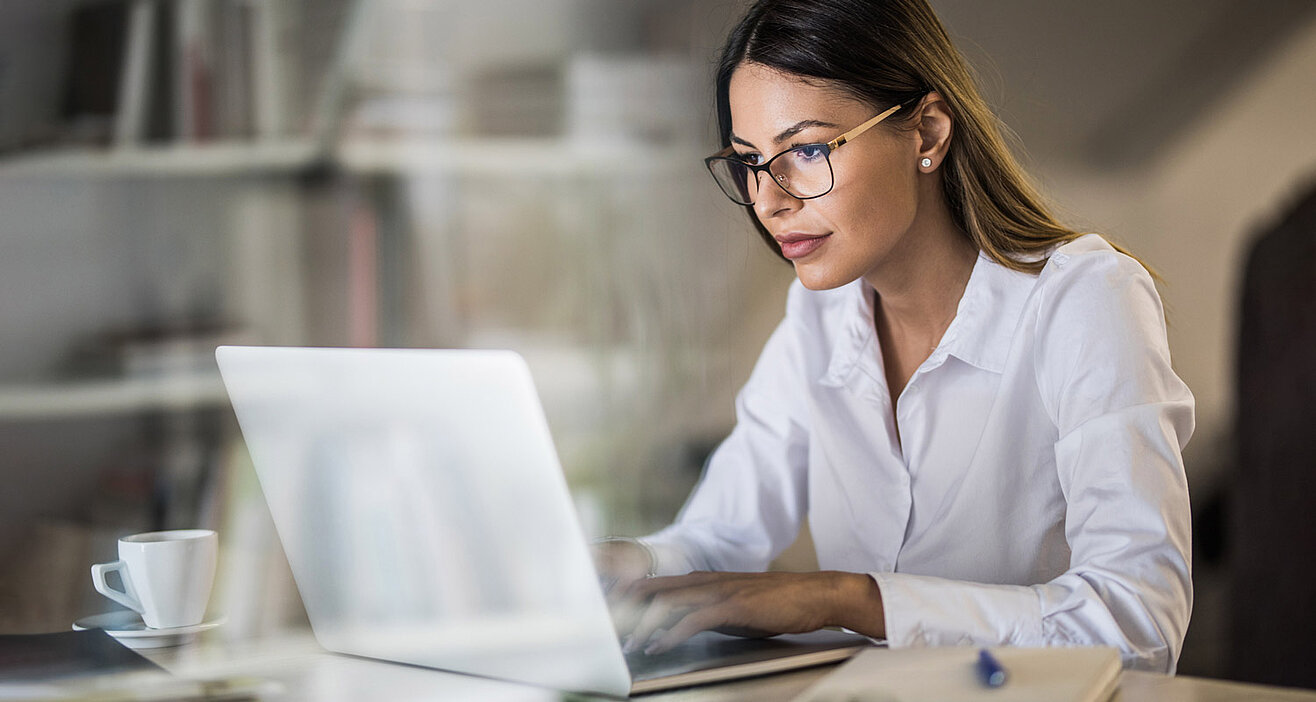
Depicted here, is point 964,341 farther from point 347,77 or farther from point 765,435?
point 347,77

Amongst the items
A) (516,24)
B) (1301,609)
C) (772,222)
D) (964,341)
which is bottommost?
(1301,609)

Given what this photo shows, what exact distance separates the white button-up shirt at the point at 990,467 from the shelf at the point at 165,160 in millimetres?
1051

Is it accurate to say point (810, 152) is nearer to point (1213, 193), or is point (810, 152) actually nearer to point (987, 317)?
point (987, 317)

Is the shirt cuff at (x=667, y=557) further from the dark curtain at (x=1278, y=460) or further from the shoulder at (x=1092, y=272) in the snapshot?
the dark curtain at (x=1278, y=460)

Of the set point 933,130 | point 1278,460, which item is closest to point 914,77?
point 933,130

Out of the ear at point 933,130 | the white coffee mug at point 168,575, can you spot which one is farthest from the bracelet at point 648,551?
the ear at point 933,130

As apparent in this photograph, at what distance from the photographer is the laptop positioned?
54 cm

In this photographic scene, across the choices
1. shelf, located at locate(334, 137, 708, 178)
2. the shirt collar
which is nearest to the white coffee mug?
the shirt collar

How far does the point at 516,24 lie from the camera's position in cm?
202

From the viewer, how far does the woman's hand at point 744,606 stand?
2.25ft

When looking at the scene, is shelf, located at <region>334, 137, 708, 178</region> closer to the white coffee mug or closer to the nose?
the nose

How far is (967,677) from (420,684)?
313mm

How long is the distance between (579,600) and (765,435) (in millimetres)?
636

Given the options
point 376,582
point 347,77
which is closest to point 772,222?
point 376,582
